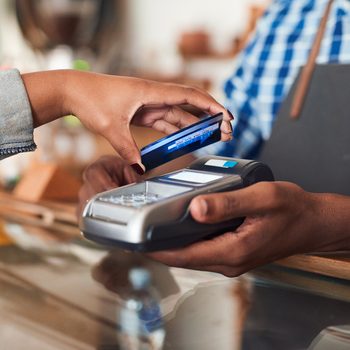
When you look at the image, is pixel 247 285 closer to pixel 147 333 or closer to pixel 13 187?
pixel 147 333

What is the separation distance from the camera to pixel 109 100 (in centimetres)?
69

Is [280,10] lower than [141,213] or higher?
higher

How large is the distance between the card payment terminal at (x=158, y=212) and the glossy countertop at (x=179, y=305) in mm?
90

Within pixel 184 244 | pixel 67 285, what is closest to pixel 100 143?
pixel 67 285

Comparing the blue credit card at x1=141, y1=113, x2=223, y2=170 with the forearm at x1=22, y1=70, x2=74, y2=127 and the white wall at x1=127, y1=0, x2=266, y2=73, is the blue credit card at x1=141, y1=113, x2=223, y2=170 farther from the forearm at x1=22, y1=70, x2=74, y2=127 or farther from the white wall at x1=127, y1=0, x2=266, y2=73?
the white wall at x1=127, y1=0, x2=266, y2=73

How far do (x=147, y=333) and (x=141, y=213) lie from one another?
0.13m

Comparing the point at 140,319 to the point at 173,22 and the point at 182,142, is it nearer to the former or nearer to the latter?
the point at 182,142

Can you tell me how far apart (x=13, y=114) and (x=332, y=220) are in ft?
1.03

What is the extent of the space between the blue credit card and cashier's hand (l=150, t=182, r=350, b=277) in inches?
3.6

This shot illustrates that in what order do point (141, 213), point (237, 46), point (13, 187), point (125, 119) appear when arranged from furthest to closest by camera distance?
point (237, 46)
point (13, 187)
point (125, 119)
point (141, 213)

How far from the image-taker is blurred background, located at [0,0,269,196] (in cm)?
334

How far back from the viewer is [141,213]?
55 centimetres

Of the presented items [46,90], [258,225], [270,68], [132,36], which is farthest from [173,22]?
[258,225]

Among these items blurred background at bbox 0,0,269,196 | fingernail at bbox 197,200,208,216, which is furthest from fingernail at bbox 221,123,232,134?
blurred background at bbox 0,0,269,196
